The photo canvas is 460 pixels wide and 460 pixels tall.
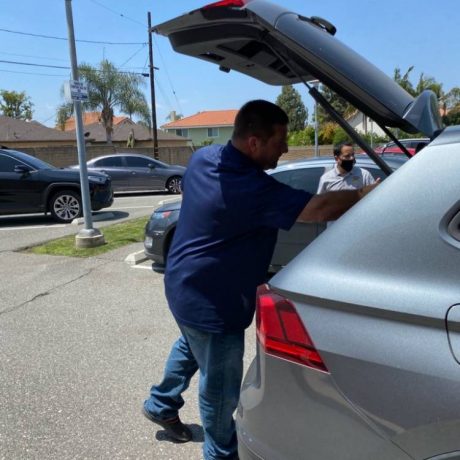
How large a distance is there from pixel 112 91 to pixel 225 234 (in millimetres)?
32442

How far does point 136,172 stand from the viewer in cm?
1619

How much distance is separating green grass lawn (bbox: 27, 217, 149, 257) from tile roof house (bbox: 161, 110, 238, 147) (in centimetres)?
5252

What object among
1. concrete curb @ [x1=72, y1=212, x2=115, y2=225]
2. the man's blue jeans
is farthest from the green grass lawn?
the man's blue jeans

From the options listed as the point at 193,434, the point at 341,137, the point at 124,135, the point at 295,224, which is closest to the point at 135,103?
the point at 124,135

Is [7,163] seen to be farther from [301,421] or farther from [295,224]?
[301,421]

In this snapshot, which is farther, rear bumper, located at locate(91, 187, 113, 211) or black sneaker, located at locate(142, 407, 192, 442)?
rear bumper, located at locate(91, 187, 113, 211)

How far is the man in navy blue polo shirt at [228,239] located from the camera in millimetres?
1949

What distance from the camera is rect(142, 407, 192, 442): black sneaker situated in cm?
278

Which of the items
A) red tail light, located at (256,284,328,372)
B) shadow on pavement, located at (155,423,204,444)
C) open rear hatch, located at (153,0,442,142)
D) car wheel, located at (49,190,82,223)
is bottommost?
shadow on pavement, located at (155,423,204,444)

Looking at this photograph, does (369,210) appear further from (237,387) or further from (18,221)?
(18,221)

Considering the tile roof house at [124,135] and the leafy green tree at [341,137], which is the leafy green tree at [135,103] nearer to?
the tile roof house at [124,135]

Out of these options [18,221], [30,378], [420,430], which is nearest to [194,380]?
[30,378]

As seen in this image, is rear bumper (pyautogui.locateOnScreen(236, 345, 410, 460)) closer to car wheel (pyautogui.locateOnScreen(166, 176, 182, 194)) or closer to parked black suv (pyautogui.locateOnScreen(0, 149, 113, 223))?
parked black suv (pyautogui.locateOnScreen(0, 149, 113, 223))

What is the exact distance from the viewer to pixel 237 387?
2320mm
